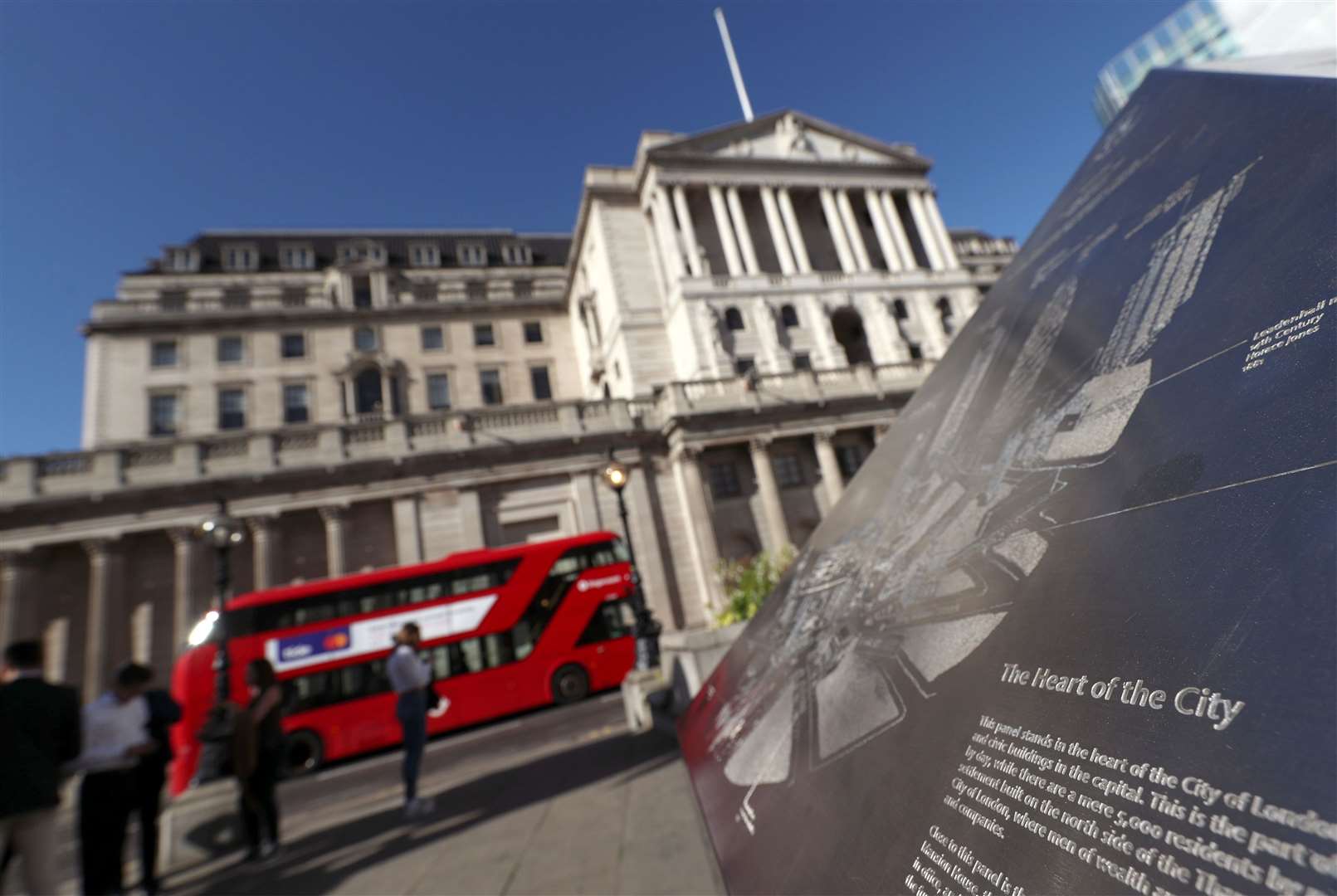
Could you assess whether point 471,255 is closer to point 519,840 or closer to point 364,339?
point 364,339

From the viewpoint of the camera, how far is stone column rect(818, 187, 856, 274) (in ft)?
91.2

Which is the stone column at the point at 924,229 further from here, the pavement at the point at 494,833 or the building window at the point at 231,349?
the building window at the point at 231,349

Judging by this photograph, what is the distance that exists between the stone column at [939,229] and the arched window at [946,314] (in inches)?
85.0

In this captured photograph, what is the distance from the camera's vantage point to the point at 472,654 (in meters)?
12.6

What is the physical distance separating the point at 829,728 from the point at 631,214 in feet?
93.9

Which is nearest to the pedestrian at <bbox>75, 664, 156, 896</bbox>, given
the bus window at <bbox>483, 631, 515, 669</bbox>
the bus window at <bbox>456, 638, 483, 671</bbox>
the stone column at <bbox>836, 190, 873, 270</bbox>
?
the bus window at <bbox>456, 638, 483, 671</bbox>

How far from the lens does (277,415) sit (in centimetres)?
2589

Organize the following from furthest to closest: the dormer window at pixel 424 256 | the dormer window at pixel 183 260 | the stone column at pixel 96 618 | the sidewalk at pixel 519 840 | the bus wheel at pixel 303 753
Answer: the dormer window at pixel 424 256 → the dormer window at pixel 183 260 → the stone column at pixel 96 618 → the bus wheel at pixel 303 753 → the sidewalk at pixel 519 840

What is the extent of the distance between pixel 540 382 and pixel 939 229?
23.3m

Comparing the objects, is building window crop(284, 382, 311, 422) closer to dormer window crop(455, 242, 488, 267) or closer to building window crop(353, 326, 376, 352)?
building window crop(353, 326, 376, 352)

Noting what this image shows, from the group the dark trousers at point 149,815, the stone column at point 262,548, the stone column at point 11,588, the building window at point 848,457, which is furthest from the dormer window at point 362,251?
the dark trousers at point 149,815

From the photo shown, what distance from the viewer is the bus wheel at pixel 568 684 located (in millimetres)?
12969

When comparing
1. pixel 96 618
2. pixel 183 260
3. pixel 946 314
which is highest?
pixel 183 260

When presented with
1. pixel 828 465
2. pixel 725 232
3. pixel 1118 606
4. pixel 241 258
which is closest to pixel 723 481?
pixel 828 465
